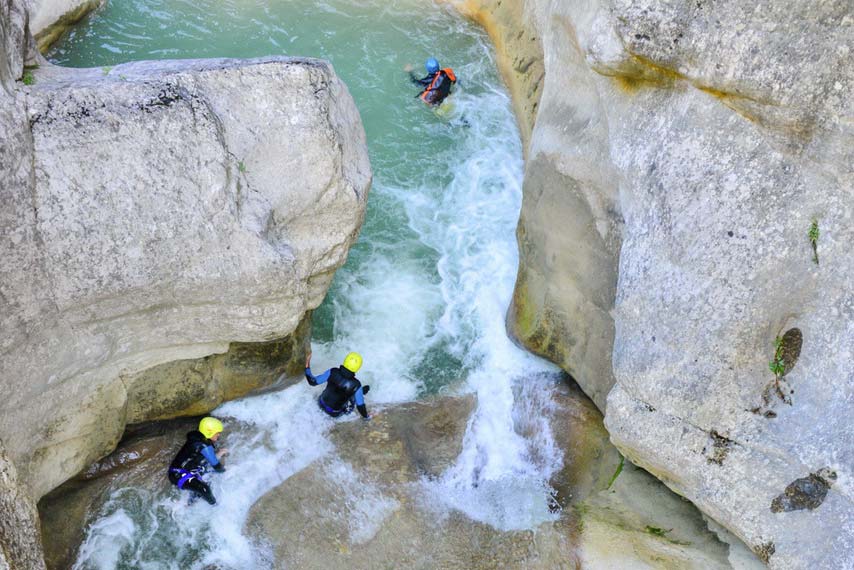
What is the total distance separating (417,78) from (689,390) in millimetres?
7816

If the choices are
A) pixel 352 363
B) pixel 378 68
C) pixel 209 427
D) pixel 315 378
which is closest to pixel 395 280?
pixel 352 363

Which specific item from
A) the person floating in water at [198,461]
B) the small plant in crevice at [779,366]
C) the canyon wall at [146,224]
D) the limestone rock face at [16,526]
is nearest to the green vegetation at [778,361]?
the small plant in crevice at [779,366]

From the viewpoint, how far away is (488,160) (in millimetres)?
11703

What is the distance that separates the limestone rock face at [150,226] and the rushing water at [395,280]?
1.20 metres

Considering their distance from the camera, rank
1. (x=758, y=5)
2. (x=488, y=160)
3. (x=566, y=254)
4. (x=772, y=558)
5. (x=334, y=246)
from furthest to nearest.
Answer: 1. (x=488, y=160)
2. (x=566, y=254)
3. (x=334, y=246)
4. (x=772, y=558)
5. (x=758, y=5)

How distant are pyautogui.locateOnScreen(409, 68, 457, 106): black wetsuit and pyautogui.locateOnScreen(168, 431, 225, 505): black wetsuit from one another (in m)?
6.81

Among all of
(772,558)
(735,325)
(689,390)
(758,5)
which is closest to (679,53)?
(758,5)

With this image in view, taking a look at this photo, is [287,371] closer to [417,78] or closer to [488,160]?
[488,160]

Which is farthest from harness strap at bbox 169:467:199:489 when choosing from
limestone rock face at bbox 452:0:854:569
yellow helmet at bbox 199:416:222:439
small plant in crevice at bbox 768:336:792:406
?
small plant in crevice at bbox 768:336:792:406

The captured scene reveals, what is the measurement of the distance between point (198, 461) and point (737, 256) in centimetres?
556

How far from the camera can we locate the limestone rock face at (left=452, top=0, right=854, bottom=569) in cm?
568

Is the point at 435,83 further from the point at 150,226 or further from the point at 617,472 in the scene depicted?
the point at 617,472

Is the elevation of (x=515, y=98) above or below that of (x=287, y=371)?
above

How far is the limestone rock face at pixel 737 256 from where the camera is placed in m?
5.68
